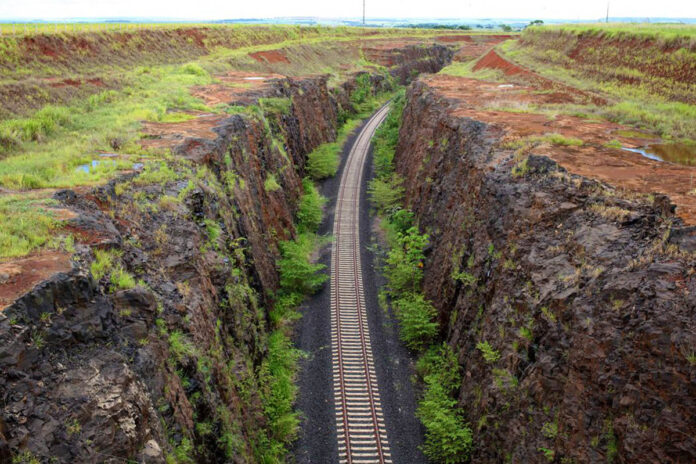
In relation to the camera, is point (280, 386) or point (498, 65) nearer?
point (280, 386)

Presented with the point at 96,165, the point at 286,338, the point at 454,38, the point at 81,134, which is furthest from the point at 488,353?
the point at 454,38

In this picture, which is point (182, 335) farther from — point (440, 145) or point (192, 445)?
point (440, 145)

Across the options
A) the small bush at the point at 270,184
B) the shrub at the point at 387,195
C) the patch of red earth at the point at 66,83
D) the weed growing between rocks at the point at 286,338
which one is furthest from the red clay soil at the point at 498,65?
the patch of red earth at the point at 66,83

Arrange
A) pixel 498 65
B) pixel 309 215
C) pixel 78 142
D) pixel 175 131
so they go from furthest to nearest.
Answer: pixel 498 65
pixel 309 215
pixel 175 131
pixel 78 142

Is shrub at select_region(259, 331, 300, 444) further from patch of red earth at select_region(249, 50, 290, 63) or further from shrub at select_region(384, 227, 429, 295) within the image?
patch of red earth at select_region(249, 50, 290, 63)

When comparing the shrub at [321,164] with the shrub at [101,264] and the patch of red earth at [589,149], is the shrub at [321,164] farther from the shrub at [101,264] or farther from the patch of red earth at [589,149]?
the shrub at [101,264]

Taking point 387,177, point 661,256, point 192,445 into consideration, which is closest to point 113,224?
point 192,445

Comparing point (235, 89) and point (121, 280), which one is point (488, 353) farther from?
point (235, 89)
